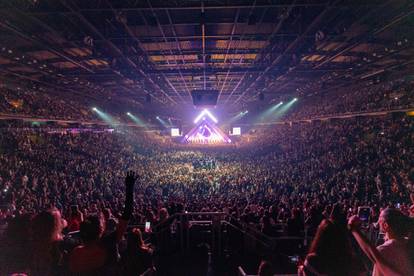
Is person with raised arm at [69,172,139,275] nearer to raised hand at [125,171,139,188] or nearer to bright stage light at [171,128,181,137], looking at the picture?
raised hand at [125,171,139,188]

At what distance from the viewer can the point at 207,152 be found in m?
39.0

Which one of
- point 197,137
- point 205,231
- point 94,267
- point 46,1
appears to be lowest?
point 205,231

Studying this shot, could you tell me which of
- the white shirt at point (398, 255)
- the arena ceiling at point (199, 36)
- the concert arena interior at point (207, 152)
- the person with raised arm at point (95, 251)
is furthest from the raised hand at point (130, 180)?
the arena ceiling at point (199, 36)

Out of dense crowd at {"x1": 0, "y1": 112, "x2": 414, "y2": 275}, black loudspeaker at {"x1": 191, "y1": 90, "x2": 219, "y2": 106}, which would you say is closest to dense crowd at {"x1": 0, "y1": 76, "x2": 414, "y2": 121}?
dense crowd at {"x1": 0, "y1": 112, "x2": 414, "y2": 275}

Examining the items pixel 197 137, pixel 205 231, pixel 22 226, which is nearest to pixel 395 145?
pixel 205 231

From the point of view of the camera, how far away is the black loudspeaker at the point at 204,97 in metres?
19.4

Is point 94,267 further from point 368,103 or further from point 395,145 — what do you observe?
point 368,103

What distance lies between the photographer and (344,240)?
3244 mm

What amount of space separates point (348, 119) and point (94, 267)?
27.5 metres

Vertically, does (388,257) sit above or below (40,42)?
below

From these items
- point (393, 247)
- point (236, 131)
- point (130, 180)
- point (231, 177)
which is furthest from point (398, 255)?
point (236, 131)

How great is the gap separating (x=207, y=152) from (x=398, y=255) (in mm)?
36148

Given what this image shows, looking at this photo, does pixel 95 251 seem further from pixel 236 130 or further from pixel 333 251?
pixel 236 130

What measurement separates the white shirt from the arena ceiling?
8675mm
